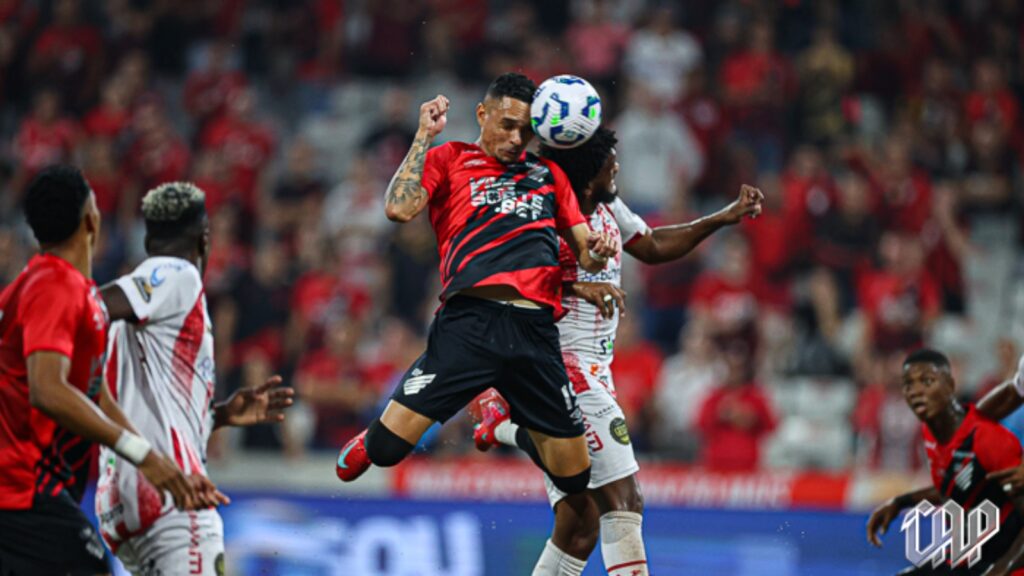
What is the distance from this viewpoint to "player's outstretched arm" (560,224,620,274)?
270 inches

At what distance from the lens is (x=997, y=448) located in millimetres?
7672

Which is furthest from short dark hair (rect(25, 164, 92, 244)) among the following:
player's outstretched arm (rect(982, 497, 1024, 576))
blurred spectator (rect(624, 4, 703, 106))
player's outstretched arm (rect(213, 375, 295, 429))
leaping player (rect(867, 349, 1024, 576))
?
blurred spectator (rect(624, 4, 703, 106))

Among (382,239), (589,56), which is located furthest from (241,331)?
(589,56)

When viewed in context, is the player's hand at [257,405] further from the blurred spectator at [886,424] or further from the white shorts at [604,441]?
the blurred spectator at [886,424]

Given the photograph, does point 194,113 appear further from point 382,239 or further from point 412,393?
point 412,393

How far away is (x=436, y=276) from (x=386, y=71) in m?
3.90

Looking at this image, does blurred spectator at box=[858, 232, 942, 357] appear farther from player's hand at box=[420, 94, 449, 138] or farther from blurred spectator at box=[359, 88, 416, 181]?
player's hand at box=[420, 94, 449, 138]

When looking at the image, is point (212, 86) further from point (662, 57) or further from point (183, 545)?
point (183, 545)

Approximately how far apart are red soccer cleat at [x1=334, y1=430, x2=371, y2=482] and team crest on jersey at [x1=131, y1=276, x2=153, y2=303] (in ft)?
4.38

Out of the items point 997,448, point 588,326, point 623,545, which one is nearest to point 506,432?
point 588,326

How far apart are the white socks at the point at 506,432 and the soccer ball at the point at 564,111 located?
1619 millimetres

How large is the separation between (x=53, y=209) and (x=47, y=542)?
4.39 feet

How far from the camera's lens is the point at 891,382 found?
13.5 metres

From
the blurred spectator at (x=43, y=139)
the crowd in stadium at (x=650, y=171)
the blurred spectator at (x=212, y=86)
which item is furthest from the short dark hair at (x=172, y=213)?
the blurred spectator at (x=212, y=86)
